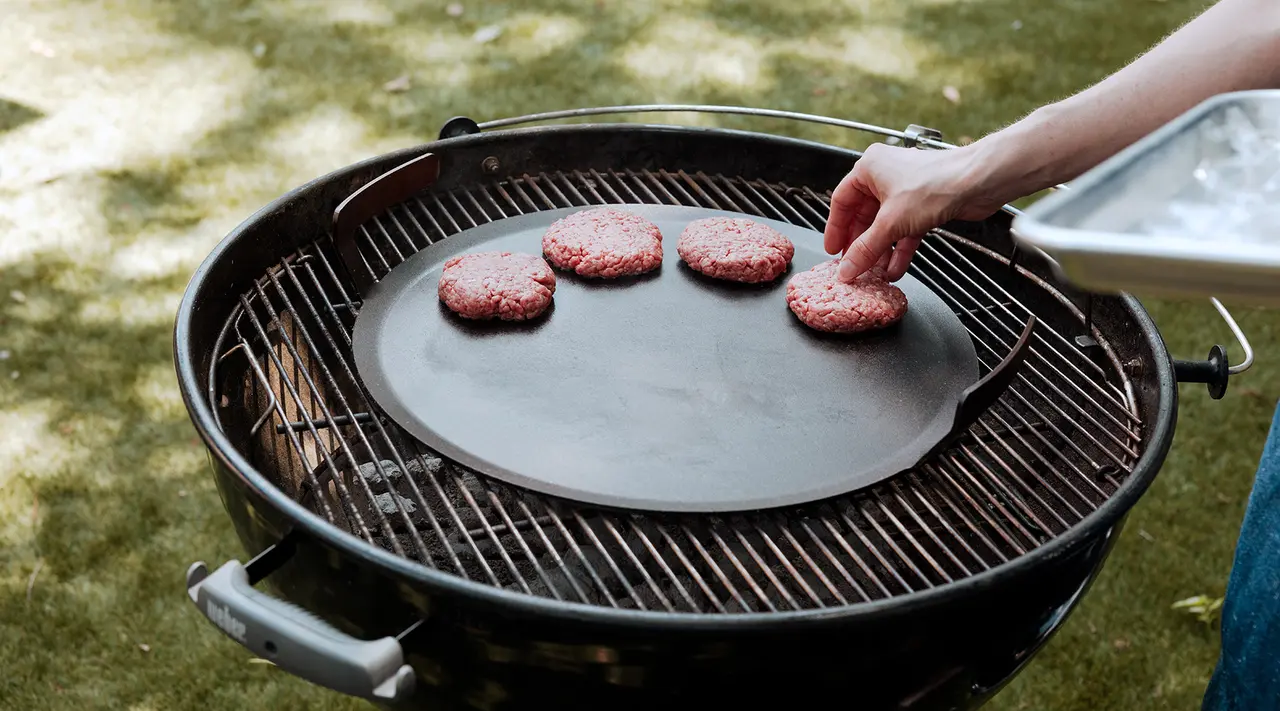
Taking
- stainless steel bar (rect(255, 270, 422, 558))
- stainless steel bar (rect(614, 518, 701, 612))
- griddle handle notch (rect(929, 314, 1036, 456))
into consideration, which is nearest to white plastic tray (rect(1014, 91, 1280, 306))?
griddle handle notch (rect(929, 314, 1036, 456))

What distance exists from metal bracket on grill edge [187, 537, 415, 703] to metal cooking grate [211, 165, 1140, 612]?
0.27 m

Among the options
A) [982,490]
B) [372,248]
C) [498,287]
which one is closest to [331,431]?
[498,287]

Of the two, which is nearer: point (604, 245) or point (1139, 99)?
point (1139, 99)

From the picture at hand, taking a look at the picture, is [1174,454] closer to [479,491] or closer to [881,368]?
[881,368]

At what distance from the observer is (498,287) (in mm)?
2016

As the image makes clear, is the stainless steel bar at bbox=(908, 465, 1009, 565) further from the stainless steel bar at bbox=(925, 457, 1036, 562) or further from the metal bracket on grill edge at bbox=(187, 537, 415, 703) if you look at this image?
the metal bracket on grill edge at bbox=(187, 537, 415, 703)

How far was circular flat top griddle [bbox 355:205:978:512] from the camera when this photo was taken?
1.71 metres

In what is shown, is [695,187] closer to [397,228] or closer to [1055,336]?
[397,228]

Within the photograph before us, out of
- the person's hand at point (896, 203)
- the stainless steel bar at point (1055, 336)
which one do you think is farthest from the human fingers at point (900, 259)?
the stainless steel bar at point (1055, 336)

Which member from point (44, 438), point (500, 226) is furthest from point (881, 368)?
point (44, 438)

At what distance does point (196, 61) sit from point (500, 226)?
3513mm

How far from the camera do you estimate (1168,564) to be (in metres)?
3.12

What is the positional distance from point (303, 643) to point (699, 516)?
0.60 metres

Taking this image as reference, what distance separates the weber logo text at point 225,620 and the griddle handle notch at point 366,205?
33.1 inches
